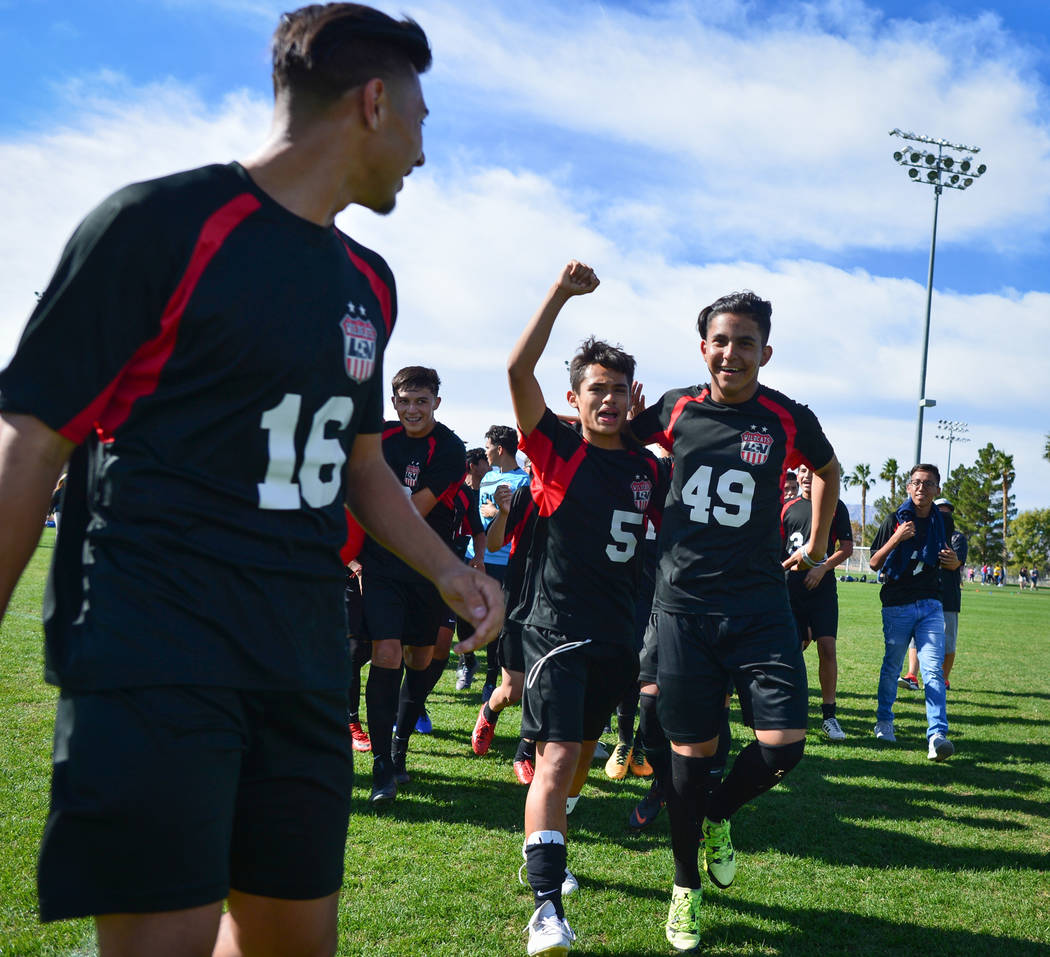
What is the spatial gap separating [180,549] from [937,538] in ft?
27.2

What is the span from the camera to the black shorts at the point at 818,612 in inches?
345

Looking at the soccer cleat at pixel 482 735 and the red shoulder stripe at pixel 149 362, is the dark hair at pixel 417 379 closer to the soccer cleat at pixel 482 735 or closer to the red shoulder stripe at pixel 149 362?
the soccer cleat at pixel 482 735

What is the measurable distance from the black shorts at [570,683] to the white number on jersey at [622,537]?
0.43m

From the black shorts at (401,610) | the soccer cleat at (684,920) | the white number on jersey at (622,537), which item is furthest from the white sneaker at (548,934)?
the black shorts at (401,610)

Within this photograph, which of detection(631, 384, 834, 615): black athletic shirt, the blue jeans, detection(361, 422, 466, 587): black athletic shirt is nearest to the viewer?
detection(631, 384, 834, 615): black athletic shirt

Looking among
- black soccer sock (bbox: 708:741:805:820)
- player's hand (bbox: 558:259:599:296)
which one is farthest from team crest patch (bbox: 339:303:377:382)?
black soccer sock (bbox: 708:741:805:820)

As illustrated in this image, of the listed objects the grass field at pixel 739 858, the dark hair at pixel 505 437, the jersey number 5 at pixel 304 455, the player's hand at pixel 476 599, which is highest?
the dark hair at pixel 505 437

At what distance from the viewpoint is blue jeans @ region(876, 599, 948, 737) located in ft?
25.7

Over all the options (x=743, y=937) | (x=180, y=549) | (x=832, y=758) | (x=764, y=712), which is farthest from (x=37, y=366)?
(x=832, y=758)

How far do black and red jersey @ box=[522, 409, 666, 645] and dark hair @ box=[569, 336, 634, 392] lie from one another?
321 millimetres

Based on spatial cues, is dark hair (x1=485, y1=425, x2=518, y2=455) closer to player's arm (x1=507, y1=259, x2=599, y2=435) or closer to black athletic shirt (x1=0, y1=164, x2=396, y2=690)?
player's arm (x1=507, y1=259, x2=599, y2=435)

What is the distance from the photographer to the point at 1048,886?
488cm

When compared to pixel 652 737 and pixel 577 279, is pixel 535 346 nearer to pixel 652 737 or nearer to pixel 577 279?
pixel 577 279

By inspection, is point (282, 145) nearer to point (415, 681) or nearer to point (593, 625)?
point (593, 625)
